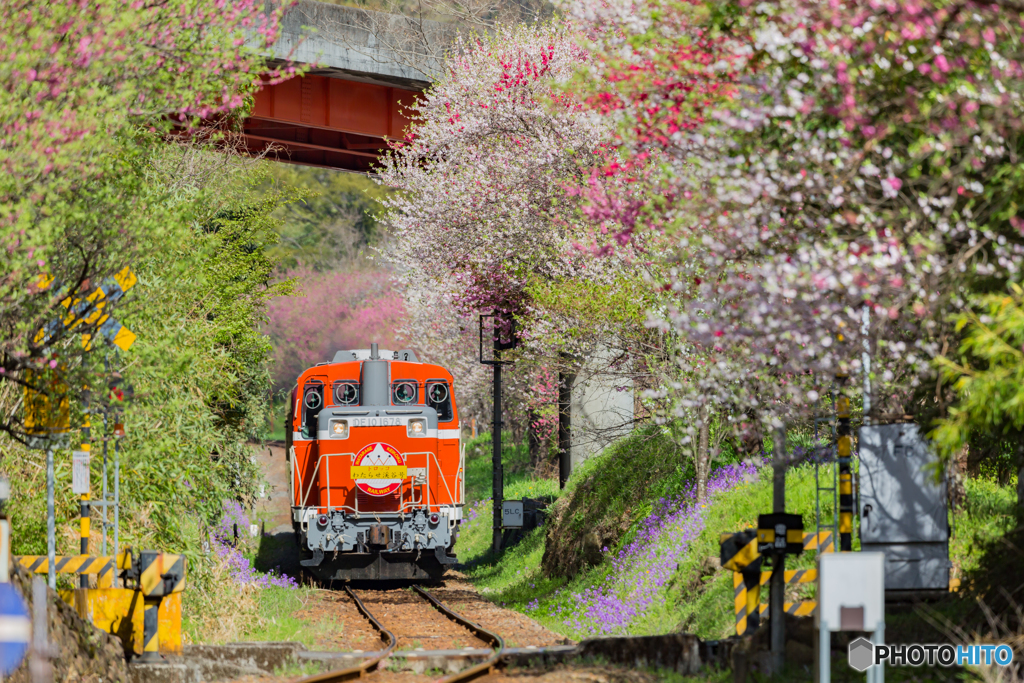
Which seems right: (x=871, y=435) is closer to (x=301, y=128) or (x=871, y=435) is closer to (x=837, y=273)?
(x=837, y=273)

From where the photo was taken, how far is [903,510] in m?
10.9

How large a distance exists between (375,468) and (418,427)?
114cm

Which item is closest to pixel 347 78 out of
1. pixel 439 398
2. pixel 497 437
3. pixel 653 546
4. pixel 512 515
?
pixel 497 437

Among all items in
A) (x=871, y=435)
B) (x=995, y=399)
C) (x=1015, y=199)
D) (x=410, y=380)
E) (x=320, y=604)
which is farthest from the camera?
(x=410, y=380)

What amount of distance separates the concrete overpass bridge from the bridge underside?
0.08 feet

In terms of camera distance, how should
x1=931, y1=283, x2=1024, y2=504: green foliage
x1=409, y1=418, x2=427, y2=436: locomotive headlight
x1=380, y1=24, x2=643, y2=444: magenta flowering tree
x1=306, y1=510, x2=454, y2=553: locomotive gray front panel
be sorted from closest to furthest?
x1=931, y1=283, x2=1024, y2=504: green foliage, x1=306, y1=510, x2=454, y2=553: locomotive gray front panel, x1=409, y1=418, x2=427, y2=436: locomotive headlight, x1=380, y1=24, x2=643, y2=444: magenta flowering tree

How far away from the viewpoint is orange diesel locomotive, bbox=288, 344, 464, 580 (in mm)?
20609

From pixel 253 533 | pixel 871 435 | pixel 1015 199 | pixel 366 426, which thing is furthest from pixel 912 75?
pixel 253 533

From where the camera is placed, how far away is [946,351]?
26.2ft

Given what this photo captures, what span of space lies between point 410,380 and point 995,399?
15880 millimetres

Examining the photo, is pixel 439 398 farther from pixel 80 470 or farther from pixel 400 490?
pixel 80 470

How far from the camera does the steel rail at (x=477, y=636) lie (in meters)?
11.7

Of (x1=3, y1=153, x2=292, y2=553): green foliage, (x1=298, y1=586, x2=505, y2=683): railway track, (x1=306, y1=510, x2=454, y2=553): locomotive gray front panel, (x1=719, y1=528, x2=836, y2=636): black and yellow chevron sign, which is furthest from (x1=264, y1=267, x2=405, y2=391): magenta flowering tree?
(x1=719, y1=528, x2=836, y2=636): black and yellow chevron sign

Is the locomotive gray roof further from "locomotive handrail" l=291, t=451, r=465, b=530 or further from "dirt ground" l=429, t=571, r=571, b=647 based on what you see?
"dirt ground" l=429, t=571, r=571, b=647
